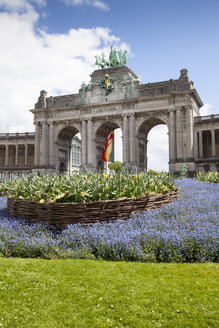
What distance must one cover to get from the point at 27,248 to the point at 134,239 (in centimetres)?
346

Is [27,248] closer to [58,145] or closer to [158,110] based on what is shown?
[158,110]

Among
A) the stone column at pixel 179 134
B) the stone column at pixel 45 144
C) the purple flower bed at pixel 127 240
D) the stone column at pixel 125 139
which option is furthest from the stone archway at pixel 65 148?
the purple flower bed at pixel 127 240

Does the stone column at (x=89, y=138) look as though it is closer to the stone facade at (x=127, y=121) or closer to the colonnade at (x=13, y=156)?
the stone facade at (x=127, y=121)

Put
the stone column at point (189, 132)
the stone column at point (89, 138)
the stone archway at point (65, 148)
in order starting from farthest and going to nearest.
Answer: the stone archway at point (65, 148), the stone column at point (89, 138), the stone column at point (189, 132)

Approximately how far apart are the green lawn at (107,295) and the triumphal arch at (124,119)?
42021 millimetres

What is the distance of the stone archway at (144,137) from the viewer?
5284 centimetres

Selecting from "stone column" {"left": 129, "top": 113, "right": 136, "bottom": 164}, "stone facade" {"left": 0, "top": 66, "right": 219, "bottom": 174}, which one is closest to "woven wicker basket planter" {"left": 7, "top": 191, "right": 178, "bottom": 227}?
"stone facade" {"left": 0, "top": 66, "right": 219, "bottom": 174}

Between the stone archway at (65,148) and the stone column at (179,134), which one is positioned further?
the stone archway at (65,148)

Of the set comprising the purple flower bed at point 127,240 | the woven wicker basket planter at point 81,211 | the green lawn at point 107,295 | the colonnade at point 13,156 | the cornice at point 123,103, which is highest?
the cornice at point 123,103

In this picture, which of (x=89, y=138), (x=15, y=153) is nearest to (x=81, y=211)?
(x=89, y=138)

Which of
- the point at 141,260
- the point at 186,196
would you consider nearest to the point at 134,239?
the point at 141,260

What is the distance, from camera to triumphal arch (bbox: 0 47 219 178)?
161ft

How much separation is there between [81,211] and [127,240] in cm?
250

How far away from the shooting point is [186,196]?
15.0 meters
